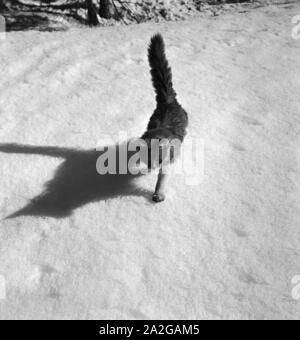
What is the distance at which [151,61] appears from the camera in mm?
3906

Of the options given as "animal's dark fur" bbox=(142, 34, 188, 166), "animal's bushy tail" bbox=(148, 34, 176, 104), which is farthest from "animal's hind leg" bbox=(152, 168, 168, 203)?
"animal's bushy tail" bbox=(148, 34, 176, 104)

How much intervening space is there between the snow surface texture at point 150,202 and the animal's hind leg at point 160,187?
0.07 m

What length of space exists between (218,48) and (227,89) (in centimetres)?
155

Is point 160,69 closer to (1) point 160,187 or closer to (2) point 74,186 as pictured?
(1) point 160,187

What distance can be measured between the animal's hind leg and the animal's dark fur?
36 cm

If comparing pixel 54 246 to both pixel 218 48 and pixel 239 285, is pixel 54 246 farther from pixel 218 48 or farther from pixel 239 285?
pixel 218 48

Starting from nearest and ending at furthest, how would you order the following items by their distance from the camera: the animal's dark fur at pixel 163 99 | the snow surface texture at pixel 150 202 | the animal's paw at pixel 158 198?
1. the snow surface texture at pixel 150 202
2. the animal's paw at pixel 158 198
3. the animal's dark fur at pixel 163 99

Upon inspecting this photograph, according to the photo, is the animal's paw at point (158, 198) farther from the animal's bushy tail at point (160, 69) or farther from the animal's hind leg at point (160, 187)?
the animal's bushy tail at point (160, 69)

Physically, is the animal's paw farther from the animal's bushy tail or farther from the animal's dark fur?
the animal's bushy tail

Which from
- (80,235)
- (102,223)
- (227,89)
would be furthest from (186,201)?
(227,89)

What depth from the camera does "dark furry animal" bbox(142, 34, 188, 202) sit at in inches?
142

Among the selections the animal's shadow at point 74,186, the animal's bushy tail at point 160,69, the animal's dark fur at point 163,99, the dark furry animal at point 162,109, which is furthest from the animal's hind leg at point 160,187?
the animal's bushy tail at point 160,69

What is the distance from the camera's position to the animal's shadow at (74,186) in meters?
3.65
